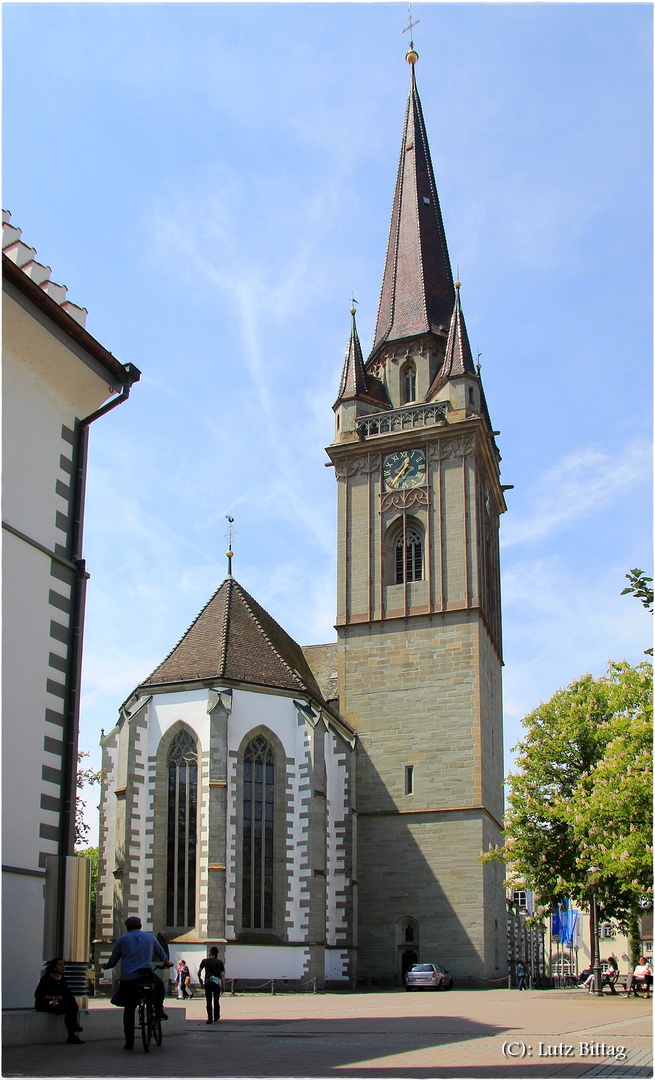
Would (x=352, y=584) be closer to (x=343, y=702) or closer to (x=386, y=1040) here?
(x=343, y=702)

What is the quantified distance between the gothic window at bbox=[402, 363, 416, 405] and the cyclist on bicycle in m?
33.5

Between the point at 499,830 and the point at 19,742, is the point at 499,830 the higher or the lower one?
the lower one

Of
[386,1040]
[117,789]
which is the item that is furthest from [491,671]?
[386,1040]

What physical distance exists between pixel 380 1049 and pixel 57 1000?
3375mm

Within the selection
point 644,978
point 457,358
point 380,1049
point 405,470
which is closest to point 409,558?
point 405,470

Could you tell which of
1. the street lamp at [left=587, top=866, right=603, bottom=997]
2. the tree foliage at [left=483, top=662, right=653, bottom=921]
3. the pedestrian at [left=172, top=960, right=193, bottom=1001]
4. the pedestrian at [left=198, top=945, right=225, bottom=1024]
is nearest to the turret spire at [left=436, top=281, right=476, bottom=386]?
the tree foliage at [left=483, top=662, right=653, bottom=921]

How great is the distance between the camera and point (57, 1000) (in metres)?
10.6

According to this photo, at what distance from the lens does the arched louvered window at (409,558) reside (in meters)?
38.5

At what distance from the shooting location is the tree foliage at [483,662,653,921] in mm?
24062

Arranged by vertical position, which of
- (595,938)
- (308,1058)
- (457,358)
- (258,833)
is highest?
(457,358)

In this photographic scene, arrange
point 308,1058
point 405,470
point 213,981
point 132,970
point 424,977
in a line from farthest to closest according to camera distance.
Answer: point 405,470, point 424,977, point 213,981, point 132,970, point 308,1058

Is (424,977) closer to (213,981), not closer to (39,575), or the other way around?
(213,981)

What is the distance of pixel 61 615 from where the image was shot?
13.0 meters

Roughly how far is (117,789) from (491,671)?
48.4 ft
